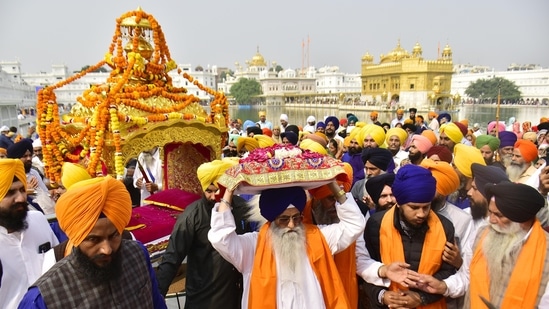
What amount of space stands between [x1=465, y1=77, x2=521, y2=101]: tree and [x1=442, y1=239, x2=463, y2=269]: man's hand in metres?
64.0

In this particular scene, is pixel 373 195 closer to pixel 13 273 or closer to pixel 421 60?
pixel 13 273

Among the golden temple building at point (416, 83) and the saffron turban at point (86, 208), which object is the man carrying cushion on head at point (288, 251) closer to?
the saffron turban at point (86, 208)

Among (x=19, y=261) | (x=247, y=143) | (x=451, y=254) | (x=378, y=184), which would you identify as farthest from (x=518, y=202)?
(x=247, y=143)

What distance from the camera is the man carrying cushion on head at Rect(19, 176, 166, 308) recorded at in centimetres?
→ 151

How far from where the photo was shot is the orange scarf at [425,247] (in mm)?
2113

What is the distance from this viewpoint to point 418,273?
6.87 ft

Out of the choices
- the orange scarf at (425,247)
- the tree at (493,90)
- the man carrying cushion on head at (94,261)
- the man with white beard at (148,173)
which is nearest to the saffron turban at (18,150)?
the man with white beard at (148,173)

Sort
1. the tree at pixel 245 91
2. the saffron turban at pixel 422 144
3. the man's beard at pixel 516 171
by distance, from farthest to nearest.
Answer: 1. the tree at pixel 245 91
2. the saffron turban at pixel 422 144
3. the man's beard at pixel 516 171

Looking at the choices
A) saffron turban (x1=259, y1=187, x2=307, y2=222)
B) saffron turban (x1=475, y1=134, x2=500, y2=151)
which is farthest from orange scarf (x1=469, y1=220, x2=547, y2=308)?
saffron turban (x1=475, y1=134, x2=500, y2=151)

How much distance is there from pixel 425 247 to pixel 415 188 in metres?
0.35

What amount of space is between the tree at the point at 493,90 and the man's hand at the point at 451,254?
6398 centimetres

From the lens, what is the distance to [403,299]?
211 centimetres

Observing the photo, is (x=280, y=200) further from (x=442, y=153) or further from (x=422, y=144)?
(x=422, y=144)

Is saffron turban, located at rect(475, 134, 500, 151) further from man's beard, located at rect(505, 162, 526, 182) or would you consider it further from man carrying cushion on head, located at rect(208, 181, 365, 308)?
man carrying cushion on head, located at rect(208, 181, 365, 308)
